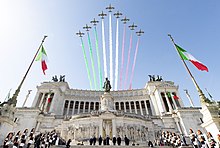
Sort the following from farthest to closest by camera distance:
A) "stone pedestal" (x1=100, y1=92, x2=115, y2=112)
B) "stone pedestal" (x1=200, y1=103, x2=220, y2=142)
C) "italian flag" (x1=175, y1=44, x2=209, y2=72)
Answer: "stone pedestal" (x1=100, y1=92, x2=115, y2=112) < "italian flag" (x1=175, y1=44, x2=209, y2=72) < "stone pedestal" (x1=200, y1=103, x2=220, y2=142)

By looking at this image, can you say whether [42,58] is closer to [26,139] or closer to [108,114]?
[26,139]

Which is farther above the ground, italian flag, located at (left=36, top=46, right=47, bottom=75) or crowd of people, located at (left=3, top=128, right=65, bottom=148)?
italian flag, located at (left=36, top=46, right=47, bottom=75)

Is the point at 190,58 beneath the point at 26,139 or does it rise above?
above

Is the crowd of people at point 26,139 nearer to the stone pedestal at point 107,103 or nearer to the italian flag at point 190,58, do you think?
the stone pedestal at point 107,103

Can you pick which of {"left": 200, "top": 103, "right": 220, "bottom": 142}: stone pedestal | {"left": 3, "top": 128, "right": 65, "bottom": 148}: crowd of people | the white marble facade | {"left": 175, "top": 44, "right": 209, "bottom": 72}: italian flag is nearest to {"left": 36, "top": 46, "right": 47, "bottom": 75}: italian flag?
the white marble facade

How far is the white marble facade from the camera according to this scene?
26.1 m

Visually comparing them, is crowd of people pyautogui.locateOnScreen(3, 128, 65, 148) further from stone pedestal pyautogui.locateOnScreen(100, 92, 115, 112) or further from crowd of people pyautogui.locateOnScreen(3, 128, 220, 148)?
stone pedestal pyautogui.locateOnScreen(100, 92, 115, 112)

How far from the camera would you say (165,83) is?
5519 centimetres

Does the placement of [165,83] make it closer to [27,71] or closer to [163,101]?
[163,101]

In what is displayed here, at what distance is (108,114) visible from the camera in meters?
26.6

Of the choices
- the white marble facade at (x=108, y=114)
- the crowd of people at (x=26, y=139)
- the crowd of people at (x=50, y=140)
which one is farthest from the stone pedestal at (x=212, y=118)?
the white marble facade at (x=108, y=114)

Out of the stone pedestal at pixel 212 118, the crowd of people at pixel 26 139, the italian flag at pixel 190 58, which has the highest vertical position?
the italian flag at pixel 190 58

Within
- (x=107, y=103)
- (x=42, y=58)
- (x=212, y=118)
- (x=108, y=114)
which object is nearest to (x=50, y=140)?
(x=42, y=58)

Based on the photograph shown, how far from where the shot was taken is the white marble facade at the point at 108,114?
→ 26062 mm
